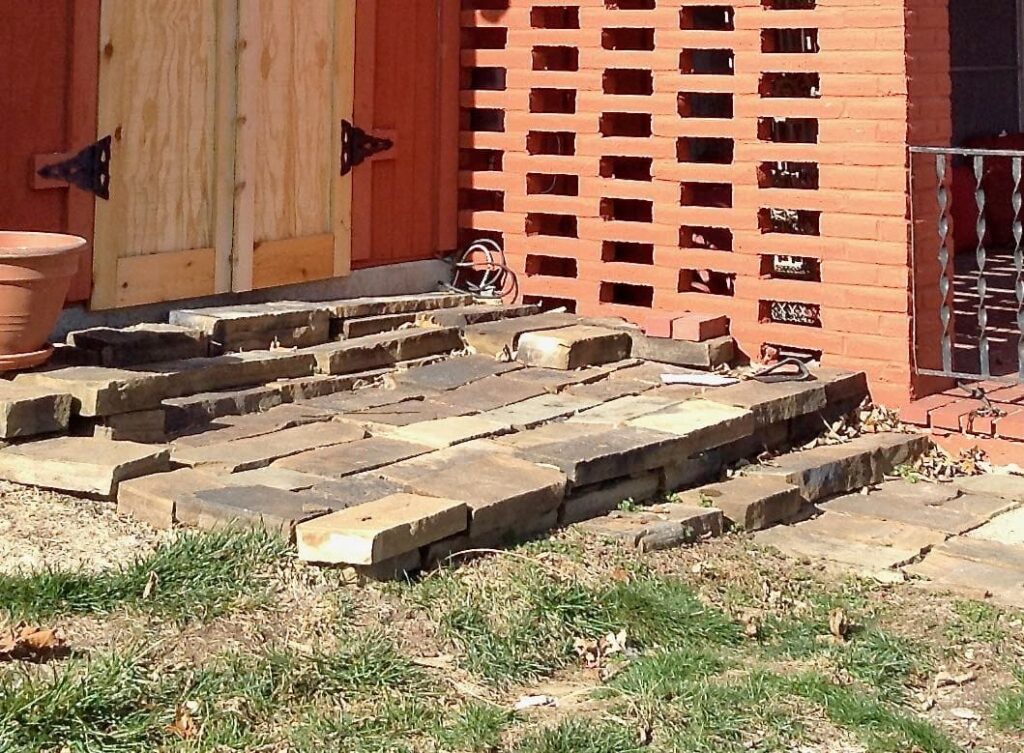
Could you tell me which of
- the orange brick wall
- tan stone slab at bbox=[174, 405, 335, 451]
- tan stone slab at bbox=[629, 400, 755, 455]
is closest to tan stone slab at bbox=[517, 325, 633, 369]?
the orange brick wall

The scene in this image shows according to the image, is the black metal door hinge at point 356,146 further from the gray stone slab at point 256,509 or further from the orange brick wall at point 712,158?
the gray stone slab at point 256,509

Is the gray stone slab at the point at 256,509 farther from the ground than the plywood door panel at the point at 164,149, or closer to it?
closer to it

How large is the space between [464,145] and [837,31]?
2.47 meters

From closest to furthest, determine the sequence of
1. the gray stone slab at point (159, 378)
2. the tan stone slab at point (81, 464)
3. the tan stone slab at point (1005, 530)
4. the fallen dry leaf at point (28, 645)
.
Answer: the fallen dry leaf at point (28, 645), the tan stone slab at point (81, 464), the gray stone slab at point (159, 378), the tan stone slab at point (1005, 530)

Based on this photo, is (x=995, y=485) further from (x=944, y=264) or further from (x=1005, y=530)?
(x=944, y=264)

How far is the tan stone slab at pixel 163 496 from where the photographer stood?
17.1 ft

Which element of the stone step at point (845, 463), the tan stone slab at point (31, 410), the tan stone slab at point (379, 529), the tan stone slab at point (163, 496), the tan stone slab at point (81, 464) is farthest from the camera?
the stone step at point (845, 463)

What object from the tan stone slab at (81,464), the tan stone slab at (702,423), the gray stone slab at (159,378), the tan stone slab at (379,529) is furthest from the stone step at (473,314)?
the tan stone slab at (379,529)

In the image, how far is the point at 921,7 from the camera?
726 cm

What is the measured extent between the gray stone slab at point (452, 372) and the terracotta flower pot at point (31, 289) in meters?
1.68

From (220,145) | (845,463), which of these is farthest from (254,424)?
(845,463)

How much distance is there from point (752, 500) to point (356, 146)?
3313 mm

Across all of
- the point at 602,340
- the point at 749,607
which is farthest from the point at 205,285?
the point at 749,607

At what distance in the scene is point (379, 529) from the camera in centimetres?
483
